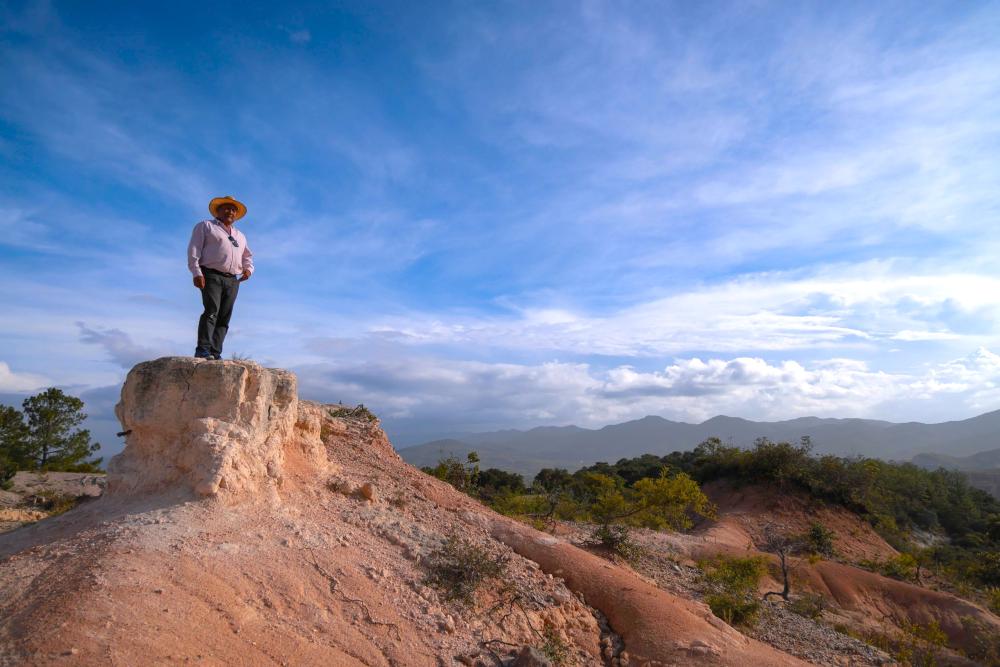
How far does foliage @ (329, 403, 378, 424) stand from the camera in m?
10.5

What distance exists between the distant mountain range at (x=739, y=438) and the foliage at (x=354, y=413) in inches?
3870

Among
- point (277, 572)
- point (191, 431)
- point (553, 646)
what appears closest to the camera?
point (277, 572)

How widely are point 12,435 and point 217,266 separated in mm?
22090

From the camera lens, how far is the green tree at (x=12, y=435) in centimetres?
2039

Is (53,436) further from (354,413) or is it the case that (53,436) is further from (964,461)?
(964,461)

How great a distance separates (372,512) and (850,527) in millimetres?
26160

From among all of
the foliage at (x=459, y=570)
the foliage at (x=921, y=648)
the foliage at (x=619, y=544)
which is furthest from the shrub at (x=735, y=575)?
the foliage at (x=459, y=570)

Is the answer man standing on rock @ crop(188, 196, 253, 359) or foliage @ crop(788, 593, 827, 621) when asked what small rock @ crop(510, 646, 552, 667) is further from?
foliage @ crop(788, 593, 827, 621)

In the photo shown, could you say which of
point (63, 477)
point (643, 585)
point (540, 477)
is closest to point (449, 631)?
point (643, 585)

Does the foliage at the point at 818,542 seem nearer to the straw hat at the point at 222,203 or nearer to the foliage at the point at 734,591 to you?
the foliage at the point at 734,591

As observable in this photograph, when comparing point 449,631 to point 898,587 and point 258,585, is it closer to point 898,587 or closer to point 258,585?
point 258,585

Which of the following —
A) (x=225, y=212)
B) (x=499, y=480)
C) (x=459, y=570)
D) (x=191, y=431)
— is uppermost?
(x=225, y=212)

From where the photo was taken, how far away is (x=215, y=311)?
19.7 ft

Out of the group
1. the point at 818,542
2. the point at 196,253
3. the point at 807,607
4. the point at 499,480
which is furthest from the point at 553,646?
the point at 499,480
